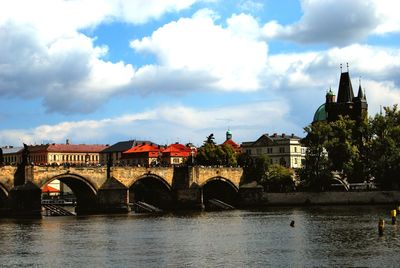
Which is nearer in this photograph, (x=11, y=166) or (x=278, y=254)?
(x=278, y=254)

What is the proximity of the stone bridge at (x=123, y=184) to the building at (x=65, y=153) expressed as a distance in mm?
82607

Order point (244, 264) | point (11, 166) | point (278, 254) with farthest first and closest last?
point (11, 166) → point (278, 254) → point (244, 264)

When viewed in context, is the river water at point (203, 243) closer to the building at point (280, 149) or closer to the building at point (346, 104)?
the building at point (346, 104)

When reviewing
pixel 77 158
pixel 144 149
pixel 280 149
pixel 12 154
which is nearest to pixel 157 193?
pixel 280 149

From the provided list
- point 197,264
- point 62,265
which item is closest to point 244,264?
A: point 197,264

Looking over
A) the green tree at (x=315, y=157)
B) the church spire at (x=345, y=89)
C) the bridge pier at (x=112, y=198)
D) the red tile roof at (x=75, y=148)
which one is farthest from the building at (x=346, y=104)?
the red tile roof at (x=75, y=148)

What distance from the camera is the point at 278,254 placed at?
39938 mm

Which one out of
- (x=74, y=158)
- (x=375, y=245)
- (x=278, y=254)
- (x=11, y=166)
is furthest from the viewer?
(x=74, y=158)

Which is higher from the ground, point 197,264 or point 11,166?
point 11,166

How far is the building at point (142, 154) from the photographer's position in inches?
6718

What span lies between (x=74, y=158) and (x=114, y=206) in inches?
4377

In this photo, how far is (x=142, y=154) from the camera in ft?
567

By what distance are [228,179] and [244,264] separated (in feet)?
207

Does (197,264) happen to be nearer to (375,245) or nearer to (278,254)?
(278,254)
